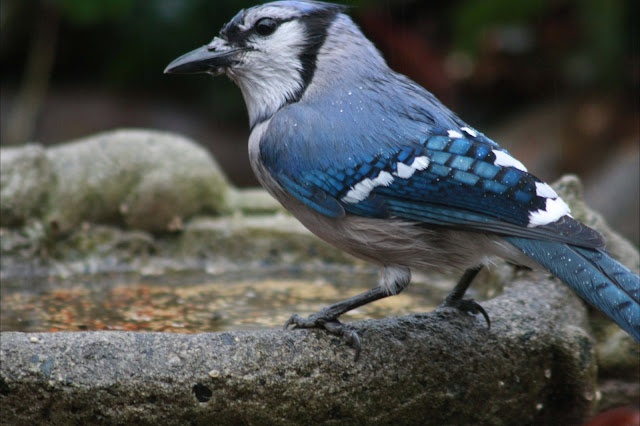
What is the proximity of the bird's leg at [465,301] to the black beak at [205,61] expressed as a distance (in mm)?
1102

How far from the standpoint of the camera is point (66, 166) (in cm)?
402

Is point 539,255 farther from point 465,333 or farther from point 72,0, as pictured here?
point 72,0

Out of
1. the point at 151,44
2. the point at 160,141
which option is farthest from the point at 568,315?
the point at 151,44

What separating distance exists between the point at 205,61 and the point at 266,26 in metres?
0.25

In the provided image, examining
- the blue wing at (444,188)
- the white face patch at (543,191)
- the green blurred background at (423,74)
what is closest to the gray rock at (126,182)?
the blue wing at (444,188)

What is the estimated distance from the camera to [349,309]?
2.75 m

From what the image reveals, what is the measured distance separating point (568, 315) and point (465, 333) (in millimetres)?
543

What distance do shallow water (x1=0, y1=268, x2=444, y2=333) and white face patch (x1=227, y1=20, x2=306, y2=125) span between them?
0.81m

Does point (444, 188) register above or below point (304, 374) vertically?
above

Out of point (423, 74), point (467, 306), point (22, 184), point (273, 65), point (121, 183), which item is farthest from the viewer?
point (423, 74)

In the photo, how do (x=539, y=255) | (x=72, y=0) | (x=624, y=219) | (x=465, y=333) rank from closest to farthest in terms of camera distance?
(x=539, y=255)
(x=465, y=333)
(x=624, y=219)
(x=72, y=0)

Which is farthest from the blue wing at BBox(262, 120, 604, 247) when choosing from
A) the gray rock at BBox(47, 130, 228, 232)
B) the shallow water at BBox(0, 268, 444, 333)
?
the gray rock at BBox(47, 130, 228, 232)

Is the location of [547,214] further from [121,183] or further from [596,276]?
[121,183]

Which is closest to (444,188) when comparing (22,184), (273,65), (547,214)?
(547,214)
